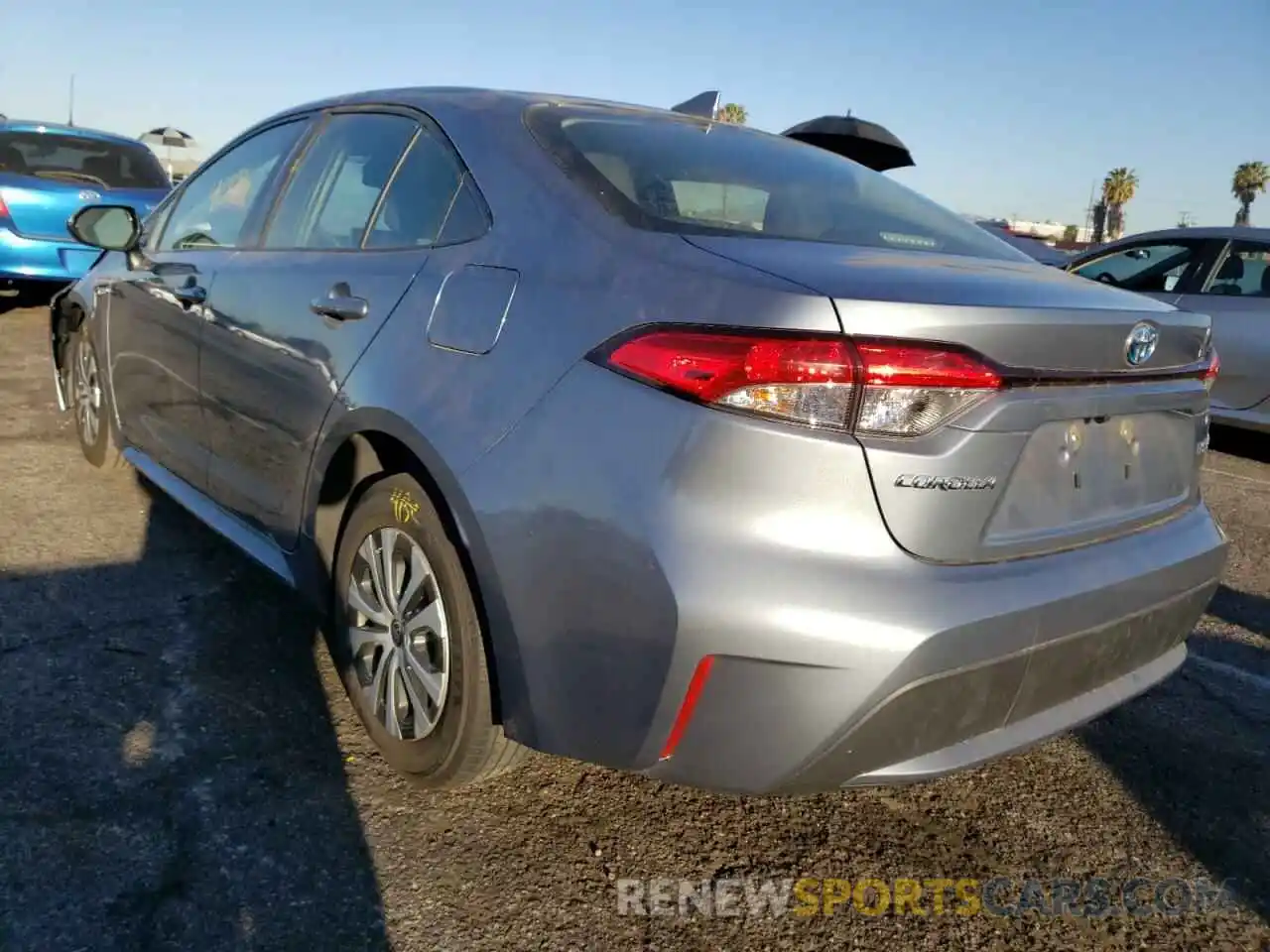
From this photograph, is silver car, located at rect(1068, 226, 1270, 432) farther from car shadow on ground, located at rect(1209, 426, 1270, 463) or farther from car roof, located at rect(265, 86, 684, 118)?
car roof, located at rect(265, 86, 684, 118)

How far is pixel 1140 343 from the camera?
1981mm

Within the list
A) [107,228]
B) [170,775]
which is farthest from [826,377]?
[107,228]

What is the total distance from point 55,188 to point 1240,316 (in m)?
8.44

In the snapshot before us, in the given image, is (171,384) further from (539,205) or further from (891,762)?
(891,762)

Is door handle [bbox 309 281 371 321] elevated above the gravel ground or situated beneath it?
elevated above

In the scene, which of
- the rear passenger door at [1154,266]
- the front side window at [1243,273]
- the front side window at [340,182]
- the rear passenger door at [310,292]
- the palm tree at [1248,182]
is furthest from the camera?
the palm tree at [1248,182]

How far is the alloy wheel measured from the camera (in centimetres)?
218

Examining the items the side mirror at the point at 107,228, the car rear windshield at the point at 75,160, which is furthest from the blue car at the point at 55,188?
the side mirror at the point at 107,228

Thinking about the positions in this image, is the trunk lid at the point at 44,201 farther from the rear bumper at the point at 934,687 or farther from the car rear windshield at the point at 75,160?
the rear bumper at the point at 934,687

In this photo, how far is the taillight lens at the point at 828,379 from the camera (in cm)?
167

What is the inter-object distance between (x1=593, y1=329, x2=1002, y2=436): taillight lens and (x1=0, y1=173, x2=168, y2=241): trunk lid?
7441 millimetres

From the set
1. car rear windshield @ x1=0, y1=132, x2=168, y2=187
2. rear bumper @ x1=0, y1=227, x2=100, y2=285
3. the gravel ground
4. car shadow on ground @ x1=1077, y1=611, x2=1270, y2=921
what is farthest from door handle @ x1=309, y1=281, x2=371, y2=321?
car rear windshield @ x1=0, y1=132, x2=168, y2=187

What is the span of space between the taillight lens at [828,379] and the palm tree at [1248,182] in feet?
241

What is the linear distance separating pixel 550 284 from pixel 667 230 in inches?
9.5
